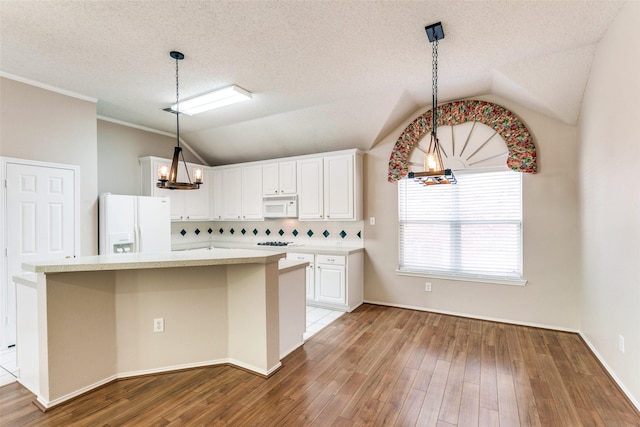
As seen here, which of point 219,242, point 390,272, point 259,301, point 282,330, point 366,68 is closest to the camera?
point 259,301

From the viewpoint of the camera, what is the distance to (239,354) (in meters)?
2.83

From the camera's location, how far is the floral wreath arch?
376 centimetres

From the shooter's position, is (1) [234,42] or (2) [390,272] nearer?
(1) [234,42]

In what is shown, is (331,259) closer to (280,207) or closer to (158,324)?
(280,207)

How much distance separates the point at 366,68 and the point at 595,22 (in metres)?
1.88

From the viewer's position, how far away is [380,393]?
2432 mm

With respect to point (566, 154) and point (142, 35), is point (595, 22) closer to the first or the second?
point (566, 154)

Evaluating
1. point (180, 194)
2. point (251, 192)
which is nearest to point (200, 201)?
point (180, 194)

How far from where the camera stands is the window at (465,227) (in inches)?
155

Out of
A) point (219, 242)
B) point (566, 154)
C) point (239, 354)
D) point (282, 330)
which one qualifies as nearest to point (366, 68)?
point (566, 154)

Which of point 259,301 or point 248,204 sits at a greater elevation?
point 248,204

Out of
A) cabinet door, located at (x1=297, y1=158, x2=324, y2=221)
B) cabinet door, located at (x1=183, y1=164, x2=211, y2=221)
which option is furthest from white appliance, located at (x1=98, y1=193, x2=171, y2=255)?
cabinet door, located at (x1=297, y1=158, x2=324, y2=221)

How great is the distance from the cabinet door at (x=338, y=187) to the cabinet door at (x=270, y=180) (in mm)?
963

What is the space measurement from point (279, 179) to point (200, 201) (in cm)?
171
